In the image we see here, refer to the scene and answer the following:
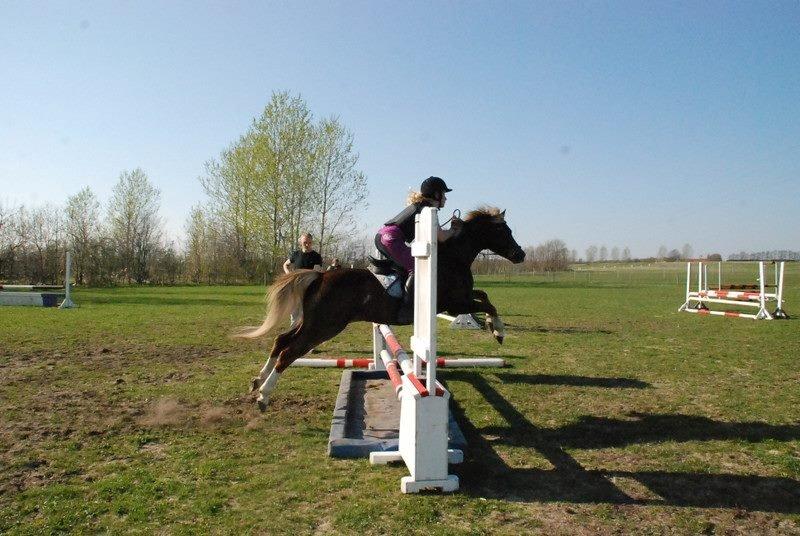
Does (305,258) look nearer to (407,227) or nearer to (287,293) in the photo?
(287,293)

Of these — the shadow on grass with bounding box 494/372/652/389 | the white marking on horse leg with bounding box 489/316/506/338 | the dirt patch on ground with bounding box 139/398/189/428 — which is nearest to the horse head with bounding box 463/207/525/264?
the white marking on horse leg with bounding box 489/316/506/338

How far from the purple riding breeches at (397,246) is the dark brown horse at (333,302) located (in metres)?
0.28

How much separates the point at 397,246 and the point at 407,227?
0.21 metres

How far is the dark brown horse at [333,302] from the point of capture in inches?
188

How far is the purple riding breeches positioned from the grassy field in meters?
1.56

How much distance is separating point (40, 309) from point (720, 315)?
20406 mm

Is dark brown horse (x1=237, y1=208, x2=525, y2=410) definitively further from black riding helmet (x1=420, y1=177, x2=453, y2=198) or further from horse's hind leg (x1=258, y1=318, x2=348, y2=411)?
black riding helmet (x1=420, y1=177, x2=453, y2=198)

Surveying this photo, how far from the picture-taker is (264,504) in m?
3.24

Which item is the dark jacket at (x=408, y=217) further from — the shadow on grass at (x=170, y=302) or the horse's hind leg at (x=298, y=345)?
the shadow on grass at (x=170, y=302)

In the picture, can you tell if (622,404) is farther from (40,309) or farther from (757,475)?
(40,309)

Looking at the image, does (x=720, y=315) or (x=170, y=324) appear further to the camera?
(x=720, y=315)

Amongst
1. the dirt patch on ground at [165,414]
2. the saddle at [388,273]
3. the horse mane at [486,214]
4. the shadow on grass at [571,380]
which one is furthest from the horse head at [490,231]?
the dirt patch on ground at [165,414]

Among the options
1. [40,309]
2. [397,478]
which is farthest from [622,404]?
[40,309]

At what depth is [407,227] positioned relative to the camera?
5.00 m
